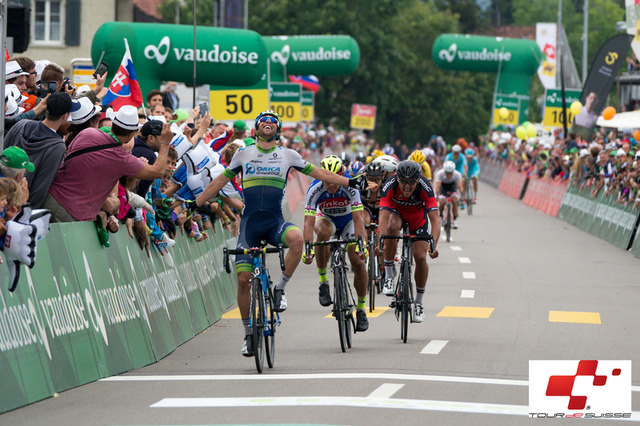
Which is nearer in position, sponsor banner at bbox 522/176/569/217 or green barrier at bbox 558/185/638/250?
green barrier at bbox 558/185/638/250

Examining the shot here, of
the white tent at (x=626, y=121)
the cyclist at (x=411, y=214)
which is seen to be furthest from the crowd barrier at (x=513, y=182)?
the cyclist at (x=411, y=214)

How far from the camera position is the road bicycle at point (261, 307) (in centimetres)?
1109

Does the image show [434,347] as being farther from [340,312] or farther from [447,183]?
[447,183]

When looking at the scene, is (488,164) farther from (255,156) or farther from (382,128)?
(255,156)

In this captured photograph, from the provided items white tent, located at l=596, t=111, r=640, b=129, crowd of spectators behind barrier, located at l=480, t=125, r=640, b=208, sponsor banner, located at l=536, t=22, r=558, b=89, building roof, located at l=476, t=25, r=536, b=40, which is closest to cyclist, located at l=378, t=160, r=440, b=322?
crowd of spectators behind barrier, located at l=480, t=125, r=640, b=208

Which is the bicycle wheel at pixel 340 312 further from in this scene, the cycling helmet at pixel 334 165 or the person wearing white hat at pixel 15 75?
→ the person wearing white hat at pixel 15 75

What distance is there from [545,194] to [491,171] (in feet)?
Result: 79.2

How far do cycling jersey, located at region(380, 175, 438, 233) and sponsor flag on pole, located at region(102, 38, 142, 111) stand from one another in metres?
4.02

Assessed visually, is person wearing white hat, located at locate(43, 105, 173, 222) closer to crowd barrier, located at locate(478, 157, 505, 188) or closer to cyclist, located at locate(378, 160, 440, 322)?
cyclist, located at locate(378, 160, 440, 322)

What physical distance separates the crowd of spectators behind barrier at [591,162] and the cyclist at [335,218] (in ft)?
40.0

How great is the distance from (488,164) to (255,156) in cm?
5810

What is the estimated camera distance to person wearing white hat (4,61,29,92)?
43.6ft

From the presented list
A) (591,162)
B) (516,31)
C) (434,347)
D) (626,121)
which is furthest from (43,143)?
(516,31)

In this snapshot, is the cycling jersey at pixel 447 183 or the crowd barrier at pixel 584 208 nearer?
the crowd barrier at pixel 584 208
